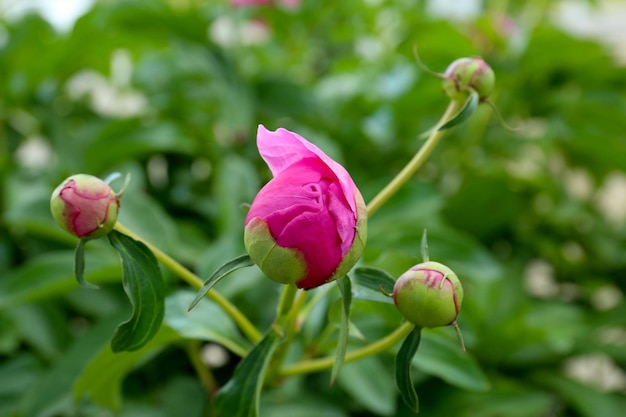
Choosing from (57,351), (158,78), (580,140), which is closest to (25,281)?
(57,351)

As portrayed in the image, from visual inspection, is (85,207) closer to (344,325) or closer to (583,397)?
(344,325)

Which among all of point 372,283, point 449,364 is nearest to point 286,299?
point 372,283

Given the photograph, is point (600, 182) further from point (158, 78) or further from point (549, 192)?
point (158, 78)

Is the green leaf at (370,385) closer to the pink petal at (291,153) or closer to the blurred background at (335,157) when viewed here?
the blurred background at (335,157)

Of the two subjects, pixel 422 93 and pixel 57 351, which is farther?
pixel 422 93

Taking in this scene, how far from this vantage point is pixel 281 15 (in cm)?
78

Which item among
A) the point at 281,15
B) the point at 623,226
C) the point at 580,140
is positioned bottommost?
the point at 623,226

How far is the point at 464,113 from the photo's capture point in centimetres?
28

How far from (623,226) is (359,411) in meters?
0.46

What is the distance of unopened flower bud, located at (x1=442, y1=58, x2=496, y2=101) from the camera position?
29 cm

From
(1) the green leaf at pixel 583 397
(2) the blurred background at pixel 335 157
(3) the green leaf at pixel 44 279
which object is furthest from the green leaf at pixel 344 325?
(1) the green leaf at pixel 583 397

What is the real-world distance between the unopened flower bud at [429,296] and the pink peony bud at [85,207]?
0.11 metres

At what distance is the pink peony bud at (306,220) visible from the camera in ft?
0.74

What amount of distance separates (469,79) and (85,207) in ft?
0.52
